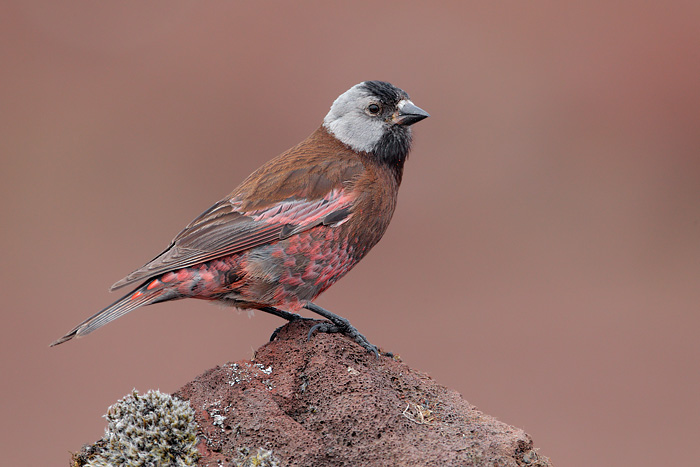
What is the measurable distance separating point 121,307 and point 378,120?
103 inches

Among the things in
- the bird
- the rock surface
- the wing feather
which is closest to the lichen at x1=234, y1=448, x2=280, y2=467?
the rock surface

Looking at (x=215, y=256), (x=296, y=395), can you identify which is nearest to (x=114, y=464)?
(x=296, y=395)

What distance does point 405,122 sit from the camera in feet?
19.2

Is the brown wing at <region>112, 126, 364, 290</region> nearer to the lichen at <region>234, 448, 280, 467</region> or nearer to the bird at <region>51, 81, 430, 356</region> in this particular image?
the bird at <region>51, 81, 430, 356</region>

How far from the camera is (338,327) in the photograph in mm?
5293

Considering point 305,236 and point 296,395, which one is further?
point 305,236

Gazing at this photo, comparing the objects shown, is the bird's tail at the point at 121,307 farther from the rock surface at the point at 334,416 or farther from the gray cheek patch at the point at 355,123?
the gray cheek patch at the point at 355,123

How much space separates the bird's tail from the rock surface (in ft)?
2.18

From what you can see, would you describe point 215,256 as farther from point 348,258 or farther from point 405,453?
point 405,453

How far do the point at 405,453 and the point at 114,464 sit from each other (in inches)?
71.7

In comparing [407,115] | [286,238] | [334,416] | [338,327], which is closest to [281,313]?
[338,327]

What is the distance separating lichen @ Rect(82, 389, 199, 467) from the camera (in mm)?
4215

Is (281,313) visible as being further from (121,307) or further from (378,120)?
(378,120)

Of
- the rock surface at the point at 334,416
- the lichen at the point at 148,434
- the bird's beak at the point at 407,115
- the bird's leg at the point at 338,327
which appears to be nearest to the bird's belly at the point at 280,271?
the bird's leg at the point at 338,327
